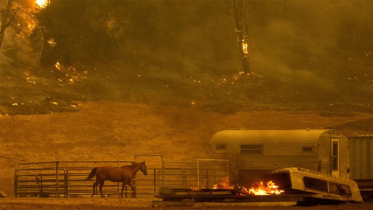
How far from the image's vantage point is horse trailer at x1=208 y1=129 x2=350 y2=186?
2683 centimetres

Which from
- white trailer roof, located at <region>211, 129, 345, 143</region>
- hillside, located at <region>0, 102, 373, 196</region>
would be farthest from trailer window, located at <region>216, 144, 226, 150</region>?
hillside, located at <region>0, 102, 373, 196</region>

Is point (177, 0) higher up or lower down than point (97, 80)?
higher up

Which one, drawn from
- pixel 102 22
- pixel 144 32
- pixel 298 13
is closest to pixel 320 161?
pixel 102 22

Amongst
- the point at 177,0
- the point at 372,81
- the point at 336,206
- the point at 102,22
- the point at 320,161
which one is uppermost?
the point at 177,0

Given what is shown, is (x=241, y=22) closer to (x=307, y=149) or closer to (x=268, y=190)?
(x=307, y=149)

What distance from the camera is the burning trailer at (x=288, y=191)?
21.9 m

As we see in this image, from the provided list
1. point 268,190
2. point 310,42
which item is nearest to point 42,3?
point 310,42

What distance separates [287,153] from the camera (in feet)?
89.6

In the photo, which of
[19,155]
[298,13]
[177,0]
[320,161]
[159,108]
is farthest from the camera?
[298,13]

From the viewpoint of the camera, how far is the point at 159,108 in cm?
4841

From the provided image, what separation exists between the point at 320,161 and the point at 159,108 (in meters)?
23.2

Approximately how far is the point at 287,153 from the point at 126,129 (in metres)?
17.5

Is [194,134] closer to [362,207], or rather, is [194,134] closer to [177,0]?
[362,207]

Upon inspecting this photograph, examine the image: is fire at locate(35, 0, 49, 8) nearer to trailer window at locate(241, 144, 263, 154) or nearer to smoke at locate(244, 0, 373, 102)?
smoke at locate(244, 0, 373, 102)
